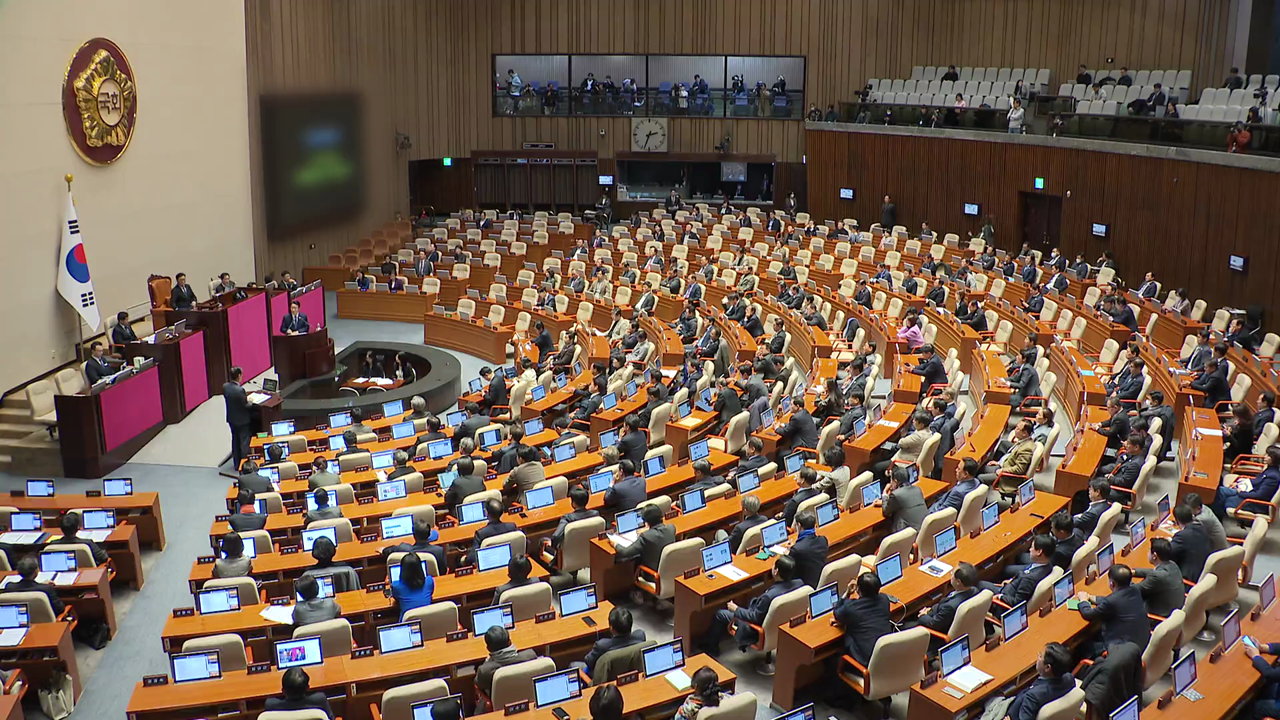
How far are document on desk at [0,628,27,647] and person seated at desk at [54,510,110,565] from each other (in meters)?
1.47

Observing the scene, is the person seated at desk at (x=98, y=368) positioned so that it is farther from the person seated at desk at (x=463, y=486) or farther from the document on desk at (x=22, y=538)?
the person seated at desk at (x=463, y=486)

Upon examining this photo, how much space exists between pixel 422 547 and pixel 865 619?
362cm

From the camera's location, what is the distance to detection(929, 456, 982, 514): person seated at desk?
30.3ft

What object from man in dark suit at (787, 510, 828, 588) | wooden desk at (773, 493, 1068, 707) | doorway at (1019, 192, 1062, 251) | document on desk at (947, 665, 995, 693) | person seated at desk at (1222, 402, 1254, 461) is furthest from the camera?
doorway at (1019, 192, 1062, 251)

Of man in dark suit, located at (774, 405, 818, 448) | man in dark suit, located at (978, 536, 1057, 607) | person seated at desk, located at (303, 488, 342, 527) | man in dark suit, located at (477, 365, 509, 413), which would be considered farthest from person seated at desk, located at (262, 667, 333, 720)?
man in dark suit, located at (477, 365, 509, 413)

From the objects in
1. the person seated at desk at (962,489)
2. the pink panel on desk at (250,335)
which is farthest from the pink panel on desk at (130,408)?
the person seated at desk at (962,489)

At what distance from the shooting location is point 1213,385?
40.8 ft

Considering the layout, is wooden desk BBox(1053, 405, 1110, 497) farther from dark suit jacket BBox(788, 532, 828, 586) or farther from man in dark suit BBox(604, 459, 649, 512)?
man in dark suit BBox(604, 459, 649, 512)

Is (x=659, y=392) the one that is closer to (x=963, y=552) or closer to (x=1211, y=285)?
(x=963, y=552)

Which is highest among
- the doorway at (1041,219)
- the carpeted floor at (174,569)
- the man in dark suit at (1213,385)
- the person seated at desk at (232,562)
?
the doorway at (1041,219)

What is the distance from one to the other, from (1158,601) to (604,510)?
483 centimetres

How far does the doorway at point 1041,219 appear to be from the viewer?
2319cm

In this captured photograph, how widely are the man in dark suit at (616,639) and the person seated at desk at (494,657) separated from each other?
481 mm

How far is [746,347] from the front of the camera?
53.5 feet
